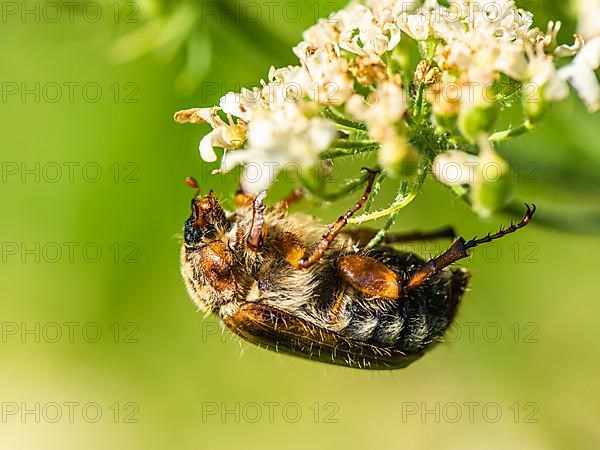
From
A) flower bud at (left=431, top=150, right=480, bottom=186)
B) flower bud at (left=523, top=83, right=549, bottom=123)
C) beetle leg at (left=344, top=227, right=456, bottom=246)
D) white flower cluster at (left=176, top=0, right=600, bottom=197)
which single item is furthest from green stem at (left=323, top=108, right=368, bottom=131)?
beetle leg at (left=344, top=227, right=456, bottom=246)

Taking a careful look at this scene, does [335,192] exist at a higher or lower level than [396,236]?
higher

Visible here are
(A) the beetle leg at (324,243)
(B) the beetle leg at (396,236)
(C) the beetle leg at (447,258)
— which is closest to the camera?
(A) the beetle leg at (324,243)

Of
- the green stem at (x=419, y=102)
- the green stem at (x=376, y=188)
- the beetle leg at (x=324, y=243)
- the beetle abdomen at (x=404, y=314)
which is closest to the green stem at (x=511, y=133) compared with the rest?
the green stem at (x=419, y=102)

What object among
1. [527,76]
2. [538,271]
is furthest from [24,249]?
[527,76]

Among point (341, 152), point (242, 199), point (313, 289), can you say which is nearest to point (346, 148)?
point (341, 152)

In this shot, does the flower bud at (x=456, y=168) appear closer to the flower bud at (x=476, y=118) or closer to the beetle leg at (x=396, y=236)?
the flower bud at (x=476, y=118)

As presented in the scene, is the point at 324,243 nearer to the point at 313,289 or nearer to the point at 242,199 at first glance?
the point at 313,289
